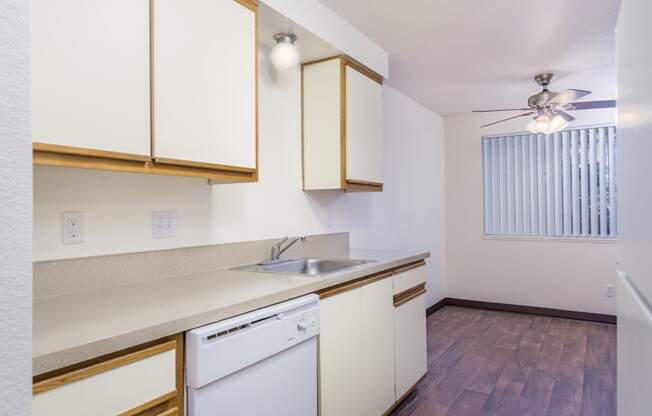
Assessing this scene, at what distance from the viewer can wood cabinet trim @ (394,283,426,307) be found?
96.7 inches

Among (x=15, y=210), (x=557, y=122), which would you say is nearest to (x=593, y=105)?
(x=557, y=122)

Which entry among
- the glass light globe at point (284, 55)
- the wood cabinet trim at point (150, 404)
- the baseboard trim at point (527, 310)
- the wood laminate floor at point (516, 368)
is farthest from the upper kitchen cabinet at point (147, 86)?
the baseboard trim at point (527, 310)

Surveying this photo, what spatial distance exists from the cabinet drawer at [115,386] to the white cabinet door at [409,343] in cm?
156

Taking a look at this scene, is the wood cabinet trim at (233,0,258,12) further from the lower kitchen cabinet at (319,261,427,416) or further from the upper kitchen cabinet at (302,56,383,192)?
the lower kitchen cabinet at (319,261,427,416)

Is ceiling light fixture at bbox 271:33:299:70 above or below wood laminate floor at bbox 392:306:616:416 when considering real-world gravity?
above

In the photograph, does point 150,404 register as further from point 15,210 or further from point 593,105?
point 593,105

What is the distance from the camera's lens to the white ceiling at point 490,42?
7.84 feet

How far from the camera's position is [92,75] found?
1259 mm

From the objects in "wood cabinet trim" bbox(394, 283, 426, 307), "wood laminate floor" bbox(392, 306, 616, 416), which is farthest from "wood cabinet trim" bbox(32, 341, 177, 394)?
"wood laminate floor" bbox(392, 306, 616, 416)

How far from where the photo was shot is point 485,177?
16.6 ft

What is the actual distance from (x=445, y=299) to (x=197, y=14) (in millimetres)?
4486

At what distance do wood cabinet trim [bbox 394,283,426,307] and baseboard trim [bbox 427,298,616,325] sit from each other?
1.98 m

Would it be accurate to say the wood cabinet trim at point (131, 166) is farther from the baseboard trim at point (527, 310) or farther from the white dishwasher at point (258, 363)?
the baseboard trim at point (527, 310)

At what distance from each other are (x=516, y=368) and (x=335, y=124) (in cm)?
230
